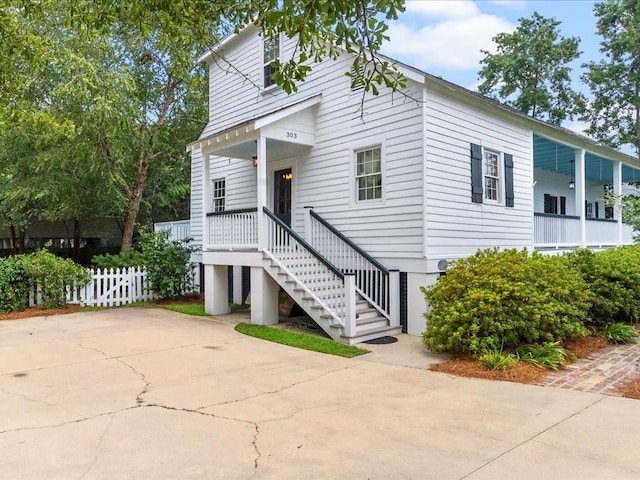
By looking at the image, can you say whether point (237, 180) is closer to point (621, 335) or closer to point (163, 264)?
point (163, 264)

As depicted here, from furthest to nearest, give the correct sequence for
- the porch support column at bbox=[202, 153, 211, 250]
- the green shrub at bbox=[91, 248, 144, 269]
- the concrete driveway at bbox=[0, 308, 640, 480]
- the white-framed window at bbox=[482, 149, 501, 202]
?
the green shrub at bbox=[91, 248, 144, 269], the porch support column at bbox=[202, 153, 211, 250], the white-framed window at bbox=[482, 149, 501, 202], the concrete driveway at bbox=[0, 308, 640, 480]

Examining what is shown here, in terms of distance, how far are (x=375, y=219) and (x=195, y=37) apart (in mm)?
4912

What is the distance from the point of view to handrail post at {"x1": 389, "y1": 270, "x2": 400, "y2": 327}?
346 inches

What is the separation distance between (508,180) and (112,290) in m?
10.3

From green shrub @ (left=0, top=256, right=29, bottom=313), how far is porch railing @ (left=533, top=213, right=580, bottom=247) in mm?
12582

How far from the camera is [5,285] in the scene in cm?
1066

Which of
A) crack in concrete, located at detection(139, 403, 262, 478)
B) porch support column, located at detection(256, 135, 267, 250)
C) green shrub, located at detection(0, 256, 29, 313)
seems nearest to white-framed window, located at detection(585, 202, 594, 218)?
porch support column, located at detection(256, 135, 267, 250)

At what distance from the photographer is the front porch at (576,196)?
41.3 feet

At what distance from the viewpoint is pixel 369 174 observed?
975 cm

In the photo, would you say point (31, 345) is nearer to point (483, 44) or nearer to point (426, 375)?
point (426, 375)

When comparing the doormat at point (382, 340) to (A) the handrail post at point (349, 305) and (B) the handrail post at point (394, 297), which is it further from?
(B) the handrail post at point (394, 297)

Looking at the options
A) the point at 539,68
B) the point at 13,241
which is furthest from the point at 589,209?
the point at 13,241

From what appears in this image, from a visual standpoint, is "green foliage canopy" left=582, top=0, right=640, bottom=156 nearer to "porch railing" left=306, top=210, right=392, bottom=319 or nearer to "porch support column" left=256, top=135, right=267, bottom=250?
"porch railing" left=306, top=210, right=392, bottom=319

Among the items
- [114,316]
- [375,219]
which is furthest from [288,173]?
[114,316]
